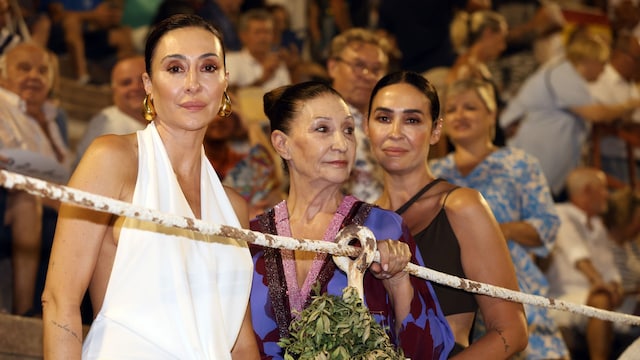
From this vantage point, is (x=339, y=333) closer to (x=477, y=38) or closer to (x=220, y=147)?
(x=220, y=147)

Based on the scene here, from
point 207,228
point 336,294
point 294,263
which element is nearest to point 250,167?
point 294,263

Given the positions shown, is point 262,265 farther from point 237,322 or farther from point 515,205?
point 515,205

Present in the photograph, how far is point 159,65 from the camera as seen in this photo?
339 centimetres

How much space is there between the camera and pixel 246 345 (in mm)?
3449

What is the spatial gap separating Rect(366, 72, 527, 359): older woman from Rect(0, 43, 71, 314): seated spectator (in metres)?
2.02

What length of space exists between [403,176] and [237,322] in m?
1.32

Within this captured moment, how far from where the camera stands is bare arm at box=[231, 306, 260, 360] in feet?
11.3

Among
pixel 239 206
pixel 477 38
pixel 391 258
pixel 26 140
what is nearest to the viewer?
pixel 391 258

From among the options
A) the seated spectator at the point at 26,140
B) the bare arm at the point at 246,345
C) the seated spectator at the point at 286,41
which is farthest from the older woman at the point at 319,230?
the seated spectator at the point at 286,41

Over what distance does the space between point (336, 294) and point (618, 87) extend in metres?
6.16

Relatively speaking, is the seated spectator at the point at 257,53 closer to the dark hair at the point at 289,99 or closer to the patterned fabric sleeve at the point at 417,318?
the dark hair at the point at 289,99

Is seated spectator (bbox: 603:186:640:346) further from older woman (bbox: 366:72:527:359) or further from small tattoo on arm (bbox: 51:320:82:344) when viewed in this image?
small tattoo on arm (bbox: 51:320:82:344)

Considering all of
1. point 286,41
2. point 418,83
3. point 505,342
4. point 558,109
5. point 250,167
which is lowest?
point 505,342

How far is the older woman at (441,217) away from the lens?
416 cm
